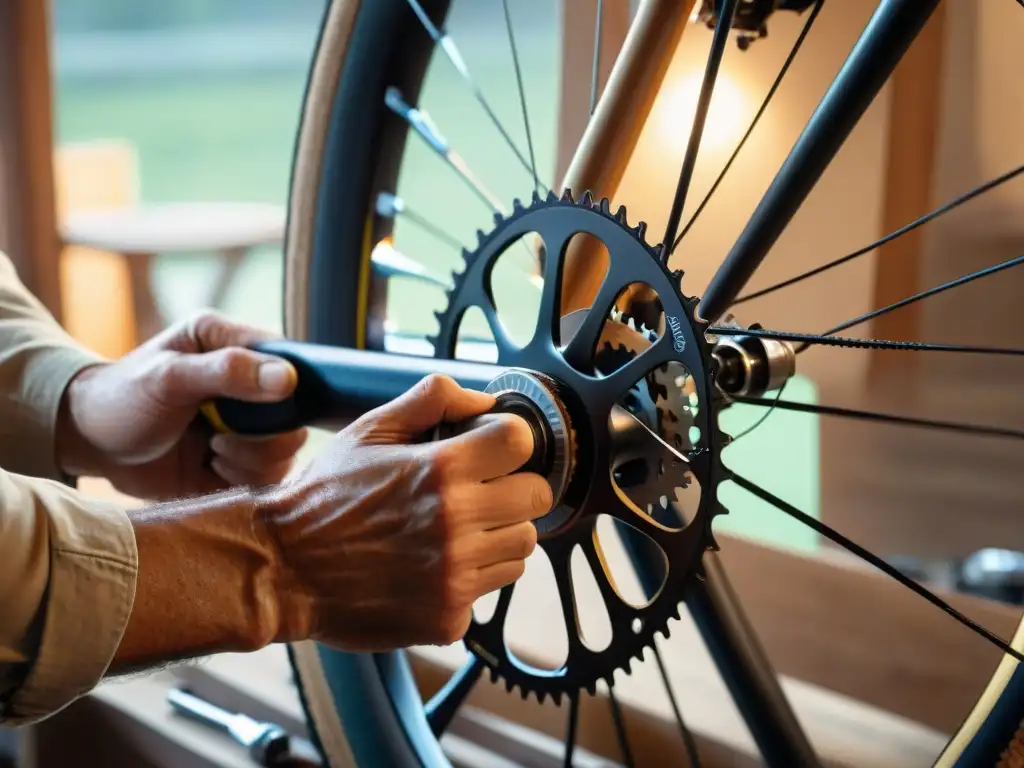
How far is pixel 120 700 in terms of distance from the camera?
0.89 m

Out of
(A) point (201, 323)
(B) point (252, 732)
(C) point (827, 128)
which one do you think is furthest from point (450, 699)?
(C) point (827, 128)

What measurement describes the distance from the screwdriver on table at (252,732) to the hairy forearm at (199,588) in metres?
0.33

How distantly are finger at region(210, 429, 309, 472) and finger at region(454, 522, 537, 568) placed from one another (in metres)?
0.30

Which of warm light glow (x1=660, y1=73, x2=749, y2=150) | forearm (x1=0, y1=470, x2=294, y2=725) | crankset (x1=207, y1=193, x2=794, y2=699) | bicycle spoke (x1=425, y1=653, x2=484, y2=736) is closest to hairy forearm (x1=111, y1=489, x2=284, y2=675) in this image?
forearm (x1=0, y1=470, x2=294, y2=725)

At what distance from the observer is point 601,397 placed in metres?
0.54

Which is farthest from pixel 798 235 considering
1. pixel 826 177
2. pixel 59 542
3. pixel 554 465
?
pixel 59 542

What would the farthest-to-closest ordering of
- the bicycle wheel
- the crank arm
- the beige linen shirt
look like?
the bicycle wheel, the crank arm, the beige linen shirt

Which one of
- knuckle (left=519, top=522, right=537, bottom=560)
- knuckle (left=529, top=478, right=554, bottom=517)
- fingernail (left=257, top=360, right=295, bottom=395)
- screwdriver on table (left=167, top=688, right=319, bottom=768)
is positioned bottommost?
screwdriver on table (left=167, top=688, right=319, bottom=768)

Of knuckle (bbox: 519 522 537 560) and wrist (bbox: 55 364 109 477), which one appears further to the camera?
wrist (bbox: 55 364 109 477)

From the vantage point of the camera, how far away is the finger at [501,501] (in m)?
0.50

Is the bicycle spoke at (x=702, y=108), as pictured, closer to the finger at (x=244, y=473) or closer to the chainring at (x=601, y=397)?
the chainring at (x=601, y=397)

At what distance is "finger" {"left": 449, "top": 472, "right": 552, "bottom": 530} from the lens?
0.50 m

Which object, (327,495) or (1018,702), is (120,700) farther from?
(1018,702)

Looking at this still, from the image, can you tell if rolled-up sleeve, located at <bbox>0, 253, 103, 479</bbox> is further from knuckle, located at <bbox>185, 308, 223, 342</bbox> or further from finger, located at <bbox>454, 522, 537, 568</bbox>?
finger, located at <bbox>454, 522, 537, 568</bbox>
